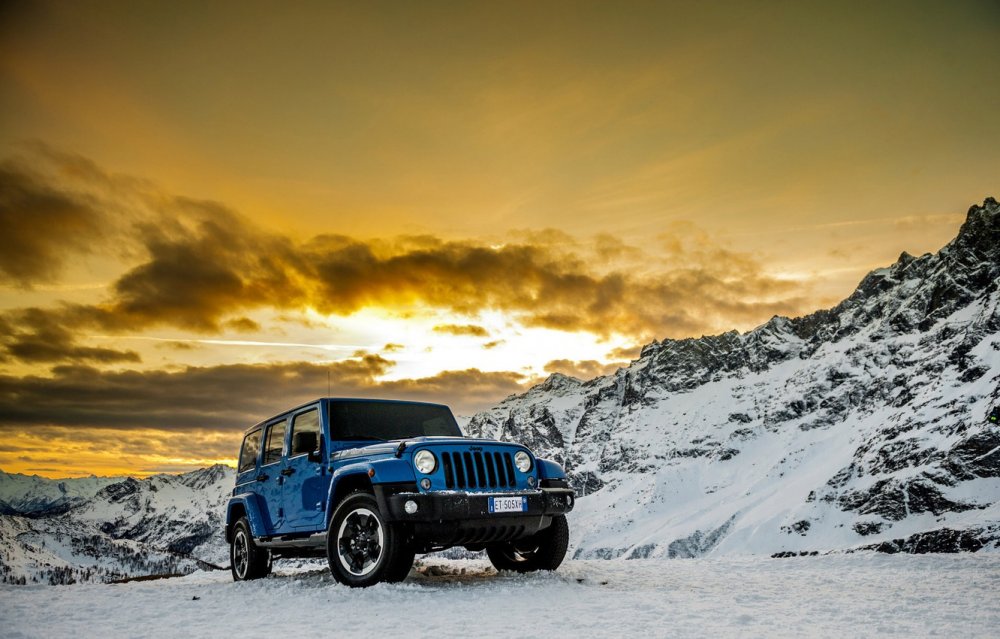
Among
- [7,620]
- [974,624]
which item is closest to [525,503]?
[974,624]

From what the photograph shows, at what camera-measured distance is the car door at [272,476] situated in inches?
443

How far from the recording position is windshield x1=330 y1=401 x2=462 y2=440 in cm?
1047

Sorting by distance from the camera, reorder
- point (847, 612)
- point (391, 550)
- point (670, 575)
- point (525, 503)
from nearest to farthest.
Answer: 1. point (847, 612)
2. point (391, 550)
3. point (525, 503)
4. point (670, 575)

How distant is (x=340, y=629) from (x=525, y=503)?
3.24 m

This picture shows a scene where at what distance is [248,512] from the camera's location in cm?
1199

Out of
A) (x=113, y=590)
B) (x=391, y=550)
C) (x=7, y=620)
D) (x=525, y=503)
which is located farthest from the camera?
(x=113, y=590)

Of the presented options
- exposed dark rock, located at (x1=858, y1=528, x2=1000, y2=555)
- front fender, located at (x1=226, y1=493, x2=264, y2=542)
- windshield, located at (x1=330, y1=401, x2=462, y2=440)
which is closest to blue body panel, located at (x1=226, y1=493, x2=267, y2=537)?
front fender, located at (x1=226, y1=493, x2=264, y2=542)

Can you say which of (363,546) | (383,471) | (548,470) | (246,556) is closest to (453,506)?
(383,471)

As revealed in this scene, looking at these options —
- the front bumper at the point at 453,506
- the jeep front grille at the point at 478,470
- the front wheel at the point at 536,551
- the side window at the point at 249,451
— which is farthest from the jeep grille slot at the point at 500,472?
the side window at the point at 249,451

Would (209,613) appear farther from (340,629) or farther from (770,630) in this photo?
(770,630)

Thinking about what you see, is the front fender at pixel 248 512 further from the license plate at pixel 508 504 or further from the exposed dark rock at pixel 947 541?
the exposed dark rock at pixel 947 541

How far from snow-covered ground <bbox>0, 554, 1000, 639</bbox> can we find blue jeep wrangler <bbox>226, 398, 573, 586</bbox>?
49 cm

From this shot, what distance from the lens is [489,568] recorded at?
37.0 ft

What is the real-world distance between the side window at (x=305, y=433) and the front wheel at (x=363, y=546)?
1197 millimetres
